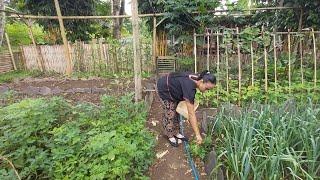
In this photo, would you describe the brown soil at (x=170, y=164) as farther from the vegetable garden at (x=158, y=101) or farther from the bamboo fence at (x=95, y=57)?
the bamboo fence at (x=95, y=57)

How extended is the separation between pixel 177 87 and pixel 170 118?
52 cm

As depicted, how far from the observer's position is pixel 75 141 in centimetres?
300

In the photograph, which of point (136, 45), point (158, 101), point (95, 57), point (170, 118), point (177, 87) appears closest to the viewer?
point (177, 87)

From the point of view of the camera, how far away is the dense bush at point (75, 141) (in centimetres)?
285

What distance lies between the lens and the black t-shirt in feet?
11.4

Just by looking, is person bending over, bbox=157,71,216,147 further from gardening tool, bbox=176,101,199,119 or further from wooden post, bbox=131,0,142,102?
wooden post, bbox=131,0,142,102

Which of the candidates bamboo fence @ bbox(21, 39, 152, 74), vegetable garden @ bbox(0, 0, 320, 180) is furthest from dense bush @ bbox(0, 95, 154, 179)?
bamboo fence @ bbox(21, 39, 152, 74)

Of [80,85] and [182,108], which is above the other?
[182,108]

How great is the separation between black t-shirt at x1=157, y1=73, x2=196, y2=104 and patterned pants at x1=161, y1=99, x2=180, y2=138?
97 millimetres

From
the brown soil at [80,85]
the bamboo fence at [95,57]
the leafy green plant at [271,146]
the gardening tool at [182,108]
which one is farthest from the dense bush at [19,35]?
the leafy green plant at [271,146]

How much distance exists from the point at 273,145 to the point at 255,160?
25cm

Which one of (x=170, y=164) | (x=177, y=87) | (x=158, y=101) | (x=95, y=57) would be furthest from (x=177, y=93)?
(x=95, y=57)

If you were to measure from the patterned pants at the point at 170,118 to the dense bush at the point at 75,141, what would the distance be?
414mm

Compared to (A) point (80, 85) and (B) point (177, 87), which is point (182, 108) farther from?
(A) point (80, 85)
